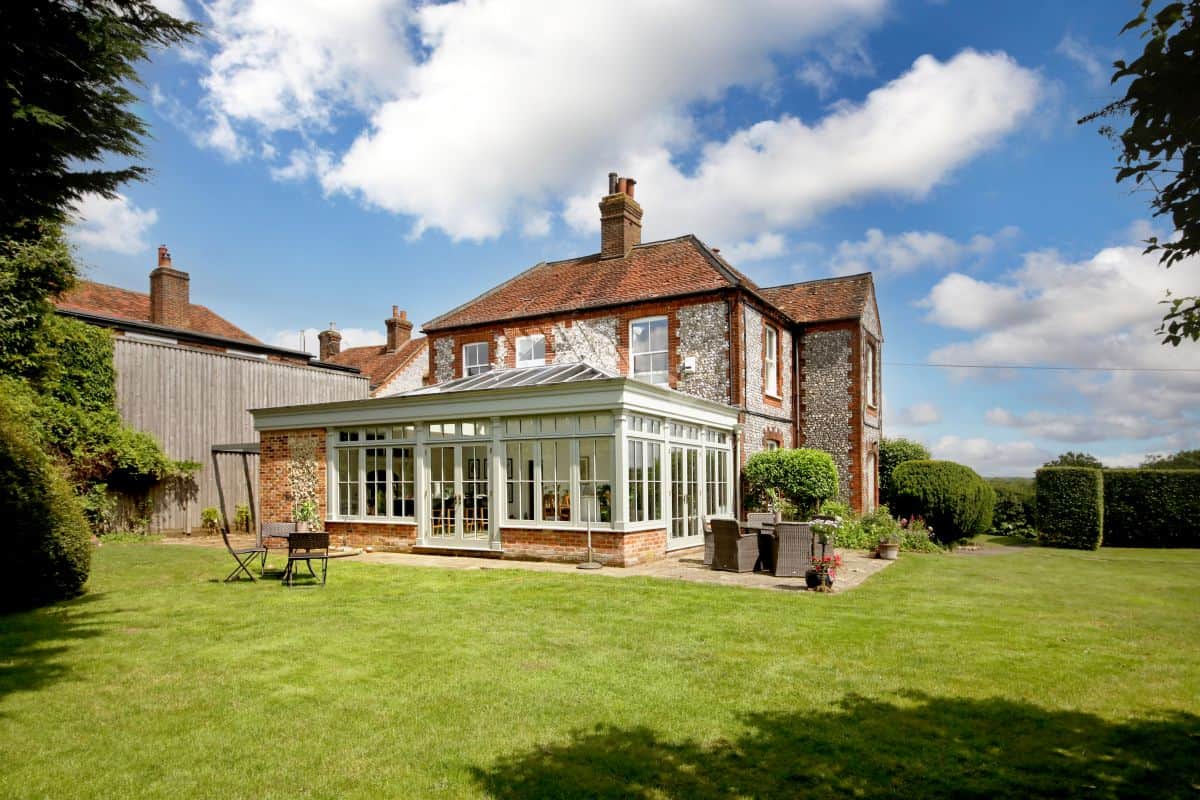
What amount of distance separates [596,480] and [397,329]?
69.2ft

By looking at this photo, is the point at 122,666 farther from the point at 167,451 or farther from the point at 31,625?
the point at 167,451

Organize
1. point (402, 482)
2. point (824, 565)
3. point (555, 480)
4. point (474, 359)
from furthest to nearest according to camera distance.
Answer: point (474, 359)
point (402, 482)
point (555, 480)
point (824, 565)

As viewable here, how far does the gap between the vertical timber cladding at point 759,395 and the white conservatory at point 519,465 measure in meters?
0.70

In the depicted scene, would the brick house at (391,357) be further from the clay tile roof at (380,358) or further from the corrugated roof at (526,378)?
the corrugated roof at (526,378)

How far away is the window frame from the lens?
18.1 metres

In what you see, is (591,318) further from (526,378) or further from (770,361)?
(770,361)

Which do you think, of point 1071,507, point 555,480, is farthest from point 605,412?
point 1071,507

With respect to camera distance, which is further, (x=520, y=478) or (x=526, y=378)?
(x=526, y=378)

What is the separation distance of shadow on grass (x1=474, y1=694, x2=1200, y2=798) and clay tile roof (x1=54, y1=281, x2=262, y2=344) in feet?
70.3

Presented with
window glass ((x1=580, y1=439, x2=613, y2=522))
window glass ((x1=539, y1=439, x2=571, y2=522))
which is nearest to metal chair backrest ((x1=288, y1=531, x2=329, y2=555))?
window glass ((x1=539, y1=439, x2=571, y2=522))

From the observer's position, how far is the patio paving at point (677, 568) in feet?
35.0

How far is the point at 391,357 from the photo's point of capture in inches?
1184

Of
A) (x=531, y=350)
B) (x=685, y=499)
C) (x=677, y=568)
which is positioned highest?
(x=531, y=350)

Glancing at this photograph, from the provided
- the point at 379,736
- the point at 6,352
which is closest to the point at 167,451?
the point at 6,352
